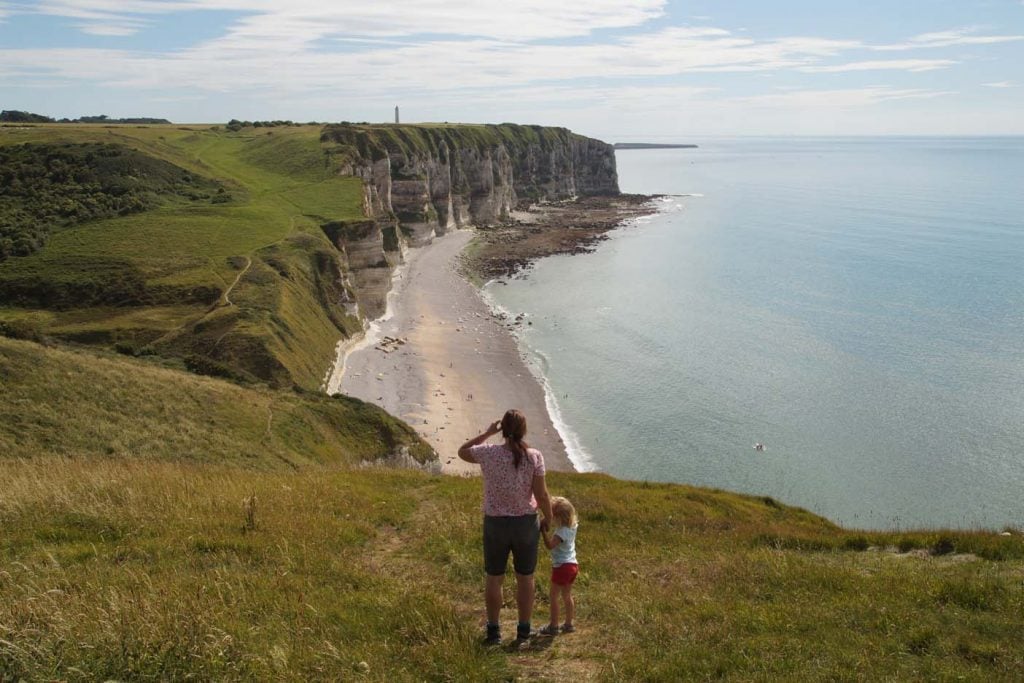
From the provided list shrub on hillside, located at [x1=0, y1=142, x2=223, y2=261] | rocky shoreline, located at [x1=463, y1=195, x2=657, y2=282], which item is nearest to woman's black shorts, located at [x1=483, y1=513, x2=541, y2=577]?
shrub on hillside, located at [x1=0, y1=142, x2=223, y2=261]

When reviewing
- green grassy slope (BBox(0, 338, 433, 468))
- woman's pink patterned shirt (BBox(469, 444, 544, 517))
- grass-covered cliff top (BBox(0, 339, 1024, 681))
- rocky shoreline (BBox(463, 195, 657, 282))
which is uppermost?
rocky shoreline (BBox(463, 195, 657, 282))

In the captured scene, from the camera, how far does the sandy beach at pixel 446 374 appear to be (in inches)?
1913

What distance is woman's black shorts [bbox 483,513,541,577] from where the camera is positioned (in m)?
8.16

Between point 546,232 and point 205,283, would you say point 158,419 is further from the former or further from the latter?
point 546,232

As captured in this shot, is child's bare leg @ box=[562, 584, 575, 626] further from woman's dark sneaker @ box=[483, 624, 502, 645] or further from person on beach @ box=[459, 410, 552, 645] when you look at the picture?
woman's dark sneaker @ box=[483, 624, 502, 645]

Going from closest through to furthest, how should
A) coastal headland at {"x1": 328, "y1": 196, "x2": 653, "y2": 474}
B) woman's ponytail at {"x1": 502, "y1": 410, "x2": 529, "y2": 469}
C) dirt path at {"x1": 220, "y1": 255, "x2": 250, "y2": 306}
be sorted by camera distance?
woman's ponytail at {"x1": 502, "y1": 410, "x2": 529, "y2": 469} < coastal headland at {"x1": 328, "y1": 196, "x2": 653, "y2": 474} < dirt path at {"x1": 220, "y1": 255, "x2": 250, "y2": 306}

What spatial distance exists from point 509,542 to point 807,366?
5876 cm

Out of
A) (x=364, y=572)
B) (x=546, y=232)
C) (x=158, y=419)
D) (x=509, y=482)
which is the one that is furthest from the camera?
(x=546, y=232)

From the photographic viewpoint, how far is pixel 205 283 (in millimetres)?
53500

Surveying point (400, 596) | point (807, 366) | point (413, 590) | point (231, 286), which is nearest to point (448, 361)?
point (231, 286)

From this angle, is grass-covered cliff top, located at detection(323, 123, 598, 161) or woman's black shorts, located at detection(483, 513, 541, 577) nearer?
woman's black shorts, located at detection(483, 513, 541, 577)

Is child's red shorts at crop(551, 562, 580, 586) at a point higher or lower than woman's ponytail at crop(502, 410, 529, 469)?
lower

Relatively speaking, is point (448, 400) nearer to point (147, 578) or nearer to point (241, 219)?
point (241, 219)

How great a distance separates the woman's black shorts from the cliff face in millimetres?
67857
